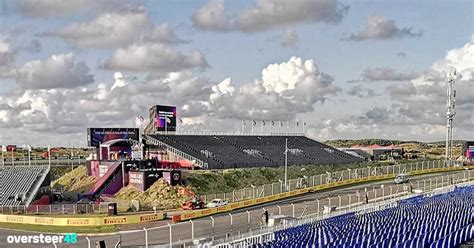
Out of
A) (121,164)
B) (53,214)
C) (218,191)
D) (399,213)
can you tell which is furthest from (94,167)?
(399,213)

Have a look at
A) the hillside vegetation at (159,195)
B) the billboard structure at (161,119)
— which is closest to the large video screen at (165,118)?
the billboard structure at (161,119)

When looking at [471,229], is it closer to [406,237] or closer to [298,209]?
[406,237]

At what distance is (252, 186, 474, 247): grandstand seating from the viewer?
2083 centimetres

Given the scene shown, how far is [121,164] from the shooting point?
6612 cm

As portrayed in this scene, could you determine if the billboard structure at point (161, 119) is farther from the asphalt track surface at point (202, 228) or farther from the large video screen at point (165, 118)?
the asphalt track surface at point (202, 228)

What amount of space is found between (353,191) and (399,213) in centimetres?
2895

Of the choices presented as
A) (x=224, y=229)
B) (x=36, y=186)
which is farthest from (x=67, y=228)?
(x=36, y=186)

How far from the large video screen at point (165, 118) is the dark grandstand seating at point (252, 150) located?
2.09 m

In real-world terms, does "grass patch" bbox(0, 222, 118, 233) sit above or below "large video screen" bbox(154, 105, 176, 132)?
below

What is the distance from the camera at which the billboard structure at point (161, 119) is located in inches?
3475

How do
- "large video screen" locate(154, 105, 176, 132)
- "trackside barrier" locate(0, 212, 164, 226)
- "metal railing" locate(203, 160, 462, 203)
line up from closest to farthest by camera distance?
"trackside barrier" locate(0, 212, 164, 226), "metal railing" locate(203, 160, 462, 203), "large video screen" locate(154, 105, 176, 132)

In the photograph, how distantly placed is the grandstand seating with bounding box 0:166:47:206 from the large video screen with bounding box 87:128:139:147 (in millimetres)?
13488

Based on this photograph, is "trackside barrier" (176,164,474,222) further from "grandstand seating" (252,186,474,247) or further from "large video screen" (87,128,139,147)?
"large video screen" (87,128,139,147)

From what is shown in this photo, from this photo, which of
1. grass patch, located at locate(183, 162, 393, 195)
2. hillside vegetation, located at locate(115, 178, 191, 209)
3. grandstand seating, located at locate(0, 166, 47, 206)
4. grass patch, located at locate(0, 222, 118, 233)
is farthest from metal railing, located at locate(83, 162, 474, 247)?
grandstand seating, located at locate(0, 166, 47, 206)
